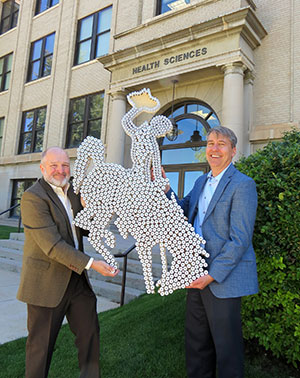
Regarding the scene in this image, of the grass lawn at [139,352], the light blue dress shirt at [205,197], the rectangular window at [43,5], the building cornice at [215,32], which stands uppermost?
the rectangular window at [43,5]

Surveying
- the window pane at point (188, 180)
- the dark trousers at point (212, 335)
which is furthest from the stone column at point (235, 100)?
the dark trousers at point (212, 335)

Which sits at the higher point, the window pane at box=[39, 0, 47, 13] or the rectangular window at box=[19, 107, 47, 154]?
the window pane at box=[39, 0, 47, 13]

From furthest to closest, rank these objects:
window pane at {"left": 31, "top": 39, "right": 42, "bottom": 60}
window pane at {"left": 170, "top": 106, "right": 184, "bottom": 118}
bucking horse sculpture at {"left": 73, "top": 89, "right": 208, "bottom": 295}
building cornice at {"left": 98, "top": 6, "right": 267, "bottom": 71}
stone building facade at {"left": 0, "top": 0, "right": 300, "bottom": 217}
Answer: window pane at {"left": 31, "top": 39, "right": 42, "bottom": 60}, window pane at {"left": 170, "top": 106, "right": 184, "bottom": 118}, stone building facade at {"left": 0, "top": 0, "right": 300, "bottom": 217}, building cornice at {"left": 98, "top": 6, "right": 267, "bottom": 71}, bucking horse sculpture at {"left": 73, "top": 89, "right": 208, "bottom": 295}

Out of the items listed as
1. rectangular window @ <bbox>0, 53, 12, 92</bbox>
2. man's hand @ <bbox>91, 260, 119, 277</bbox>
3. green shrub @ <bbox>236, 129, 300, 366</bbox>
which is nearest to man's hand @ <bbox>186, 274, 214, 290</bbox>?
man's hand @ <bbox>91, 260, 119, 277</bbox>

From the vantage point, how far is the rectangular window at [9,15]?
1792cm

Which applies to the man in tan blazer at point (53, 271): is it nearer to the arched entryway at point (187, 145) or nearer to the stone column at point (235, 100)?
the stone column at point (235, 100)

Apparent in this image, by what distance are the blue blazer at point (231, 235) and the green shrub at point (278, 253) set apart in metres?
0.65

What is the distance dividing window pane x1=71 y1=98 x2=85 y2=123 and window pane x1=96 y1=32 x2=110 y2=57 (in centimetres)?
224

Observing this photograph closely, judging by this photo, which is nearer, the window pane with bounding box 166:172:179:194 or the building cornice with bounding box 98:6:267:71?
the building cornice with bounding box 98:6:267:71

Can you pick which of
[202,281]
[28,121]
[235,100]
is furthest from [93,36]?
[202,281]

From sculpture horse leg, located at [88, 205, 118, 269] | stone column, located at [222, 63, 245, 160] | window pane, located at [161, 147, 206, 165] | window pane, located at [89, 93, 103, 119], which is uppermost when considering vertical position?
window pane, located at [89, 93, 103, 119]

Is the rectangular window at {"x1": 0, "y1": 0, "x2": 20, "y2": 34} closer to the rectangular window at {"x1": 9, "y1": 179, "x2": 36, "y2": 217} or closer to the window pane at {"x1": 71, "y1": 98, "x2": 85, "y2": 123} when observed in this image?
the window pane at {"x1": 71, "y1": 98, "x2": 85, "y2": 123}

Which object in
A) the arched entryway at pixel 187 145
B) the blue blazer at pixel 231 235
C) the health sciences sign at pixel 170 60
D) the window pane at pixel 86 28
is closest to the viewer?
the blue blazer at pixel 231 235

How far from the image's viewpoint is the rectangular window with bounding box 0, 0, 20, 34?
17.9m
